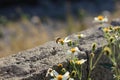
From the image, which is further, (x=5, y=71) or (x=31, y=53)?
(x=31, y=53)

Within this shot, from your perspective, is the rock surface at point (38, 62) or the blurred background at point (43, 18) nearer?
the rock surface at point (38, 62)

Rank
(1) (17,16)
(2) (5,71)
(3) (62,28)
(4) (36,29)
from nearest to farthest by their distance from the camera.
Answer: (2) (5,71)
(4) (36,29)
(3) (62,28)
(1) (17,16)

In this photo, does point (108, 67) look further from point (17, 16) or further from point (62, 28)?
point (17, 16)

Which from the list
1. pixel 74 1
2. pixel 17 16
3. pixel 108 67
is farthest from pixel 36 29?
pixel 108 67

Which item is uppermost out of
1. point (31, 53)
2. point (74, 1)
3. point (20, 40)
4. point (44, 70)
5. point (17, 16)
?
point (74, 1)

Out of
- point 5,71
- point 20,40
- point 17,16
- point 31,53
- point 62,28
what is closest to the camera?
point 5,71

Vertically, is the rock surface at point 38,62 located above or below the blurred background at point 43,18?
below

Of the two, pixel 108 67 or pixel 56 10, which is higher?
pixel 56 10
